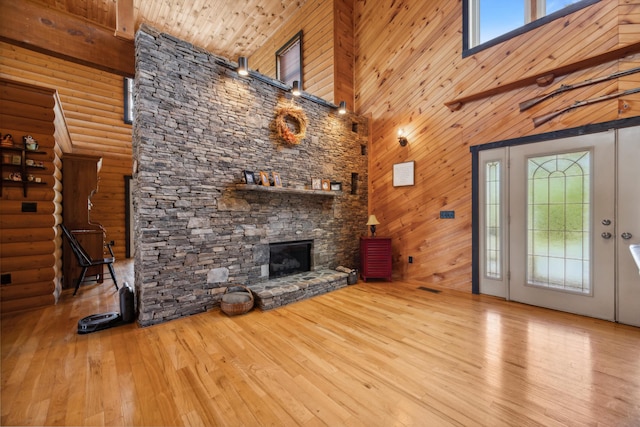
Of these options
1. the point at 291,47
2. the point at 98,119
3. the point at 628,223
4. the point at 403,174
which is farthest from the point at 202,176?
the point at 98,119

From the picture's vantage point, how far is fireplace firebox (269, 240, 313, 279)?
157 inches

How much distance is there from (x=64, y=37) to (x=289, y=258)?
3.78m

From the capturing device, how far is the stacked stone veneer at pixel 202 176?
9.40ft

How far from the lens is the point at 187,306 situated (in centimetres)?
310

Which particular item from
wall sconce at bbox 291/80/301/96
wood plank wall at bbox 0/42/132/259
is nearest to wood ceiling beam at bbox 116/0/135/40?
wall sconce at bbox 291/80/301/96

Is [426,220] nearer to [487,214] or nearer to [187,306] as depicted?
[487,214]

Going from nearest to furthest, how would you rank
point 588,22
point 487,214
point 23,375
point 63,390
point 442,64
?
point 63,390, point 23,375, point 588,22, point 487,214, point 442,64

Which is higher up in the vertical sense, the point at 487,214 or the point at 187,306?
the point at 487,214

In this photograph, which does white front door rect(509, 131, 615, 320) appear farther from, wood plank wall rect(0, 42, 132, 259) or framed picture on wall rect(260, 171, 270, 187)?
wood plank wall rect(0, 42, 132, 259)

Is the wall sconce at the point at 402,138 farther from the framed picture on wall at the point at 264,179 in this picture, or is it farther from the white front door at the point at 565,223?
the framed picture on wall at the point at 264,179

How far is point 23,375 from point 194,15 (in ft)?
21.5

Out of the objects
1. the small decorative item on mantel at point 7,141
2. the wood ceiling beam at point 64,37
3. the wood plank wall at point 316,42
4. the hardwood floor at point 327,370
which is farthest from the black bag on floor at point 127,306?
the wood plank wall at point 316,42

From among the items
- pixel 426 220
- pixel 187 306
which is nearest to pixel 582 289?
pixel 426 220

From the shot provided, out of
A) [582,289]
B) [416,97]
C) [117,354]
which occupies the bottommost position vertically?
[117,354]
